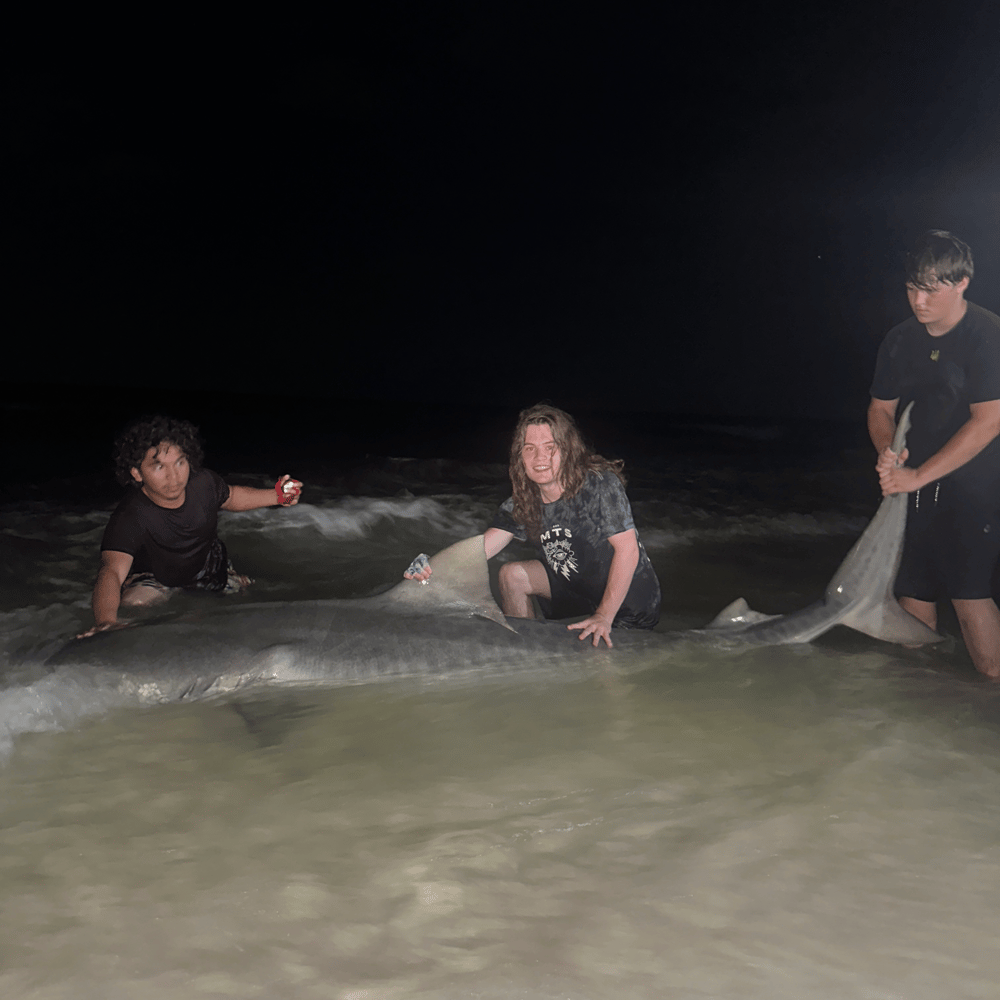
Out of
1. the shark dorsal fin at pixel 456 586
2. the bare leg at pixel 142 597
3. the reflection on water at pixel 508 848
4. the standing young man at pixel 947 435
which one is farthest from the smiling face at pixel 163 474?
the standing young man at pixel 947 435

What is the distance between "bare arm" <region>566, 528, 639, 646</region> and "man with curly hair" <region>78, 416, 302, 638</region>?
184 centimetres

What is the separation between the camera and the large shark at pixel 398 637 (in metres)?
3.36

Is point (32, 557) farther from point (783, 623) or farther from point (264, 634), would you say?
point (783, 623)

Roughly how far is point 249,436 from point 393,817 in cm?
2770

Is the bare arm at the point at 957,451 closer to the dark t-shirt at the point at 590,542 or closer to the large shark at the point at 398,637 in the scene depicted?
the large shark at the point at 398,637

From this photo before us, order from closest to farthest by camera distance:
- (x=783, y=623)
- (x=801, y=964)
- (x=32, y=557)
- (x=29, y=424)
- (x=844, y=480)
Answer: (x=801, y=964) → (x=783, y=623) → (x=32, y=557) → (x=844, y=480) → (x=29, y=424)

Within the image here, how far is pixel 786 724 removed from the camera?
341 cm

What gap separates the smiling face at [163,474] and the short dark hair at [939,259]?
3.94m

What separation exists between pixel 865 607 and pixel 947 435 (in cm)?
95

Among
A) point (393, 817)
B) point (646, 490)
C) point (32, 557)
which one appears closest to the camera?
point (393, 817)

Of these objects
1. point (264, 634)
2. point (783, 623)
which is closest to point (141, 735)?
point (264, 634)

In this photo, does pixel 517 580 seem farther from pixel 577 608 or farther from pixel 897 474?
pixel 897 474

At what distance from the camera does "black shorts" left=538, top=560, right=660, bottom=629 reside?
4504 mm

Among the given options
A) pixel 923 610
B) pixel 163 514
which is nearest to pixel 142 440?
pixel 163 514
